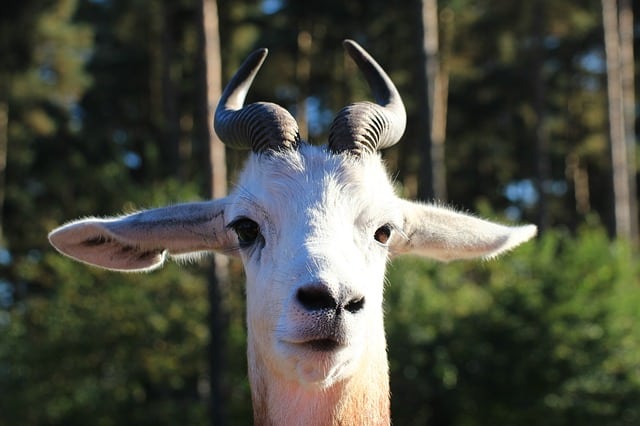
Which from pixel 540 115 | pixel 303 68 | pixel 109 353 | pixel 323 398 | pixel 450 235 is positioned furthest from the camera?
pixel 540 115

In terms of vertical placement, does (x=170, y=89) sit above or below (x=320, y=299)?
above

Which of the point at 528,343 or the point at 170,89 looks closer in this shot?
the point at 528,343

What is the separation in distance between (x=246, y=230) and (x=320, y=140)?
2721 cm

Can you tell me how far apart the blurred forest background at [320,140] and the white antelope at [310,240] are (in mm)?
8861

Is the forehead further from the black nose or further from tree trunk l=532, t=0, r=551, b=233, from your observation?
tree trunk l=532, t=0, r=551, b=233

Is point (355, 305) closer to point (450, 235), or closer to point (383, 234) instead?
point (383, 234)

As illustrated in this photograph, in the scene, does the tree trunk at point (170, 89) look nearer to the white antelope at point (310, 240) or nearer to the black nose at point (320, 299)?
the white antelope at point (310, 240)

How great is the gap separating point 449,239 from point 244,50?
2518 centimetres

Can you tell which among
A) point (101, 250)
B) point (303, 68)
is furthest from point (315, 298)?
point (303, 68)

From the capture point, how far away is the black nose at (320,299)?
3.89m

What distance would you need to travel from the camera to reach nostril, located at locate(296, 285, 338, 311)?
153 inches

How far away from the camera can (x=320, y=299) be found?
3.92m

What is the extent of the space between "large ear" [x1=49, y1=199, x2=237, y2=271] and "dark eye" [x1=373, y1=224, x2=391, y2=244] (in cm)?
89

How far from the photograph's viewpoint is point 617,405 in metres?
15.1
